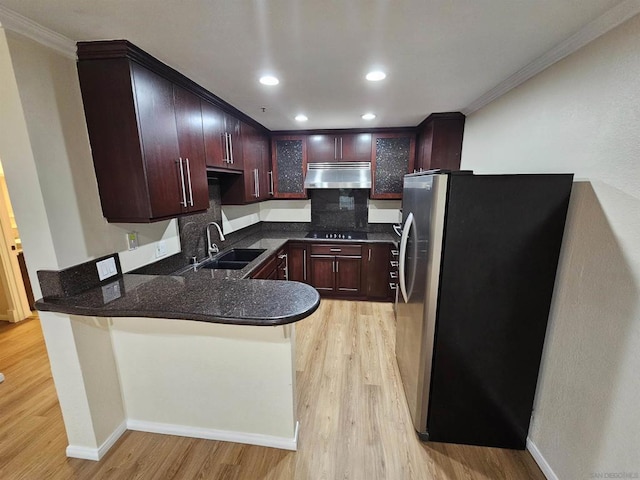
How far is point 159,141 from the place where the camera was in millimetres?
1656

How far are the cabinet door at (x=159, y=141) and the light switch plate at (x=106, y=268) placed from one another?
44cm

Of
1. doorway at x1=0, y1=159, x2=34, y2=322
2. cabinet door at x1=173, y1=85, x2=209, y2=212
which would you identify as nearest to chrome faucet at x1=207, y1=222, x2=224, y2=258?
cabinet door at x1=173, y1=85, x2=209, y2=212

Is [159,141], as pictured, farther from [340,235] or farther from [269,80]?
[340,235]

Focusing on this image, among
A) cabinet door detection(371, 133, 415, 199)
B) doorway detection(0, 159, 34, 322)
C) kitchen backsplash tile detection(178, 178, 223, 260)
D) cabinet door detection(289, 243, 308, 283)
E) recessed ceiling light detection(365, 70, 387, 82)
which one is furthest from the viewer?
cabinet door detection(289, 243, 308, 283)

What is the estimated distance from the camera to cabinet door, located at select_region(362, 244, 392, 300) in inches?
142

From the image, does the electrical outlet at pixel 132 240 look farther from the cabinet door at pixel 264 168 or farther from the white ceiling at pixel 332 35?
the cabinet door at pixel 264 168

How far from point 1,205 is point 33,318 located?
139cm

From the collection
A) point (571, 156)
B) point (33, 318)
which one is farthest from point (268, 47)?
point (33, 318)

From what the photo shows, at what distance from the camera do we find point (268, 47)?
144 centimetres

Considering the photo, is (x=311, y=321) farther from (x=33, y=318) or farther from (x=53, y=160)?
(x=33, y=318)

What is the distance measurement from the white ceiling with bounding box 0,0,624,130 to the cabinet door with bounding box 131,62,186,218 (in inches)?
6.3

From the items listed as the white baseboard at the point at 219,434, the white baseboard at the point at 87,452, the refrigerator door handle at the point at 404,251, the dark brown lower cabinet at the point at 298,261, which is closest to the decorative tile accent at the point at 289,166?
the dark brown lower cabinet at the point at 298,261

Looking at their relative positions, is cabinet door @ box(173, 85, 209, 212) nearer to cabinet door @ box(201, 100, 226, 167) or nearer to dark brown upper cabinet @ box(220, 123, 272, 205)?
cabinet door @ box(201, 100, 226, 167)

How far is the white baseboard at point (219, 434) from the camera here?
170 centimetres
